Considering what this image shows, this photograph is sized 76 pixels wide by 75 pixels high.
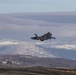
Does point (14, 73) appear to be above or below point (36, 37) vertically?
below

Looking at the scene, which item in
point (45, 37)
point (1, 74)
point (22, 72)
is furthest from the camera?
point (22, 72)

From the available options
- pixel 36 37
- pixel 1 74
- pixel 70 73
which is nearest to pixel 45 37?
pixel 36 37

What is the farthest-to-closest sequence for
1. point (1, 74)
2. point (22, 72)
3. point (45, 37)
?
1. point (22, 72)
2. point (1, 74)
3. point (45, 37)

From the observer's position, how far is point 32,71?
320 ft

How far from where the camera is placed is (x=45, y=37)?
78500mm

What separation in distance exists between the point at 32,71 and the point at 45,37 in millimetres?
20843

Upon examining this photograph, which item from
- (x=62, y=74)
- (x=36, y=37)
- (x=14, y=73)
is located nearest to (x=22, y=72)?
(x=14, y=73)

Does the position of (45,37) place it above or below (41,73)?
above

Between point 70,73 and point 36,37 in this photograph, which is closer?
point 36,37

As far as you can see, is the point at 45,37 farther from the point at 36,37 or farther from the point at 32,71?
the point at 32,71

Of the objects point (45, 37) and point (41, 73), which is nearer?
point (45, 37)

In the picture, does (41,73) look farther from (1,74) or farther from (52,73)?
(1,74)

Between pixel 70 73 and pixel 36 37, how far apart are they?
2257 centimetres

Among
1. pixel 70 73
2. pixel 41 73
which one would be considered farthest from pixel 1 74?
pixel 70 73
